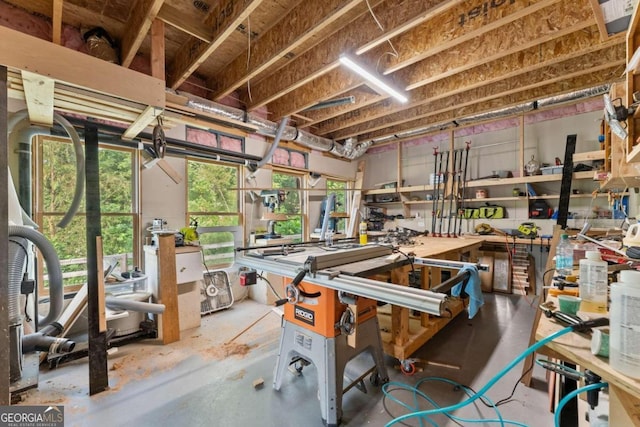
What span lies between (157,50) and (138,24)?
1.19 ft

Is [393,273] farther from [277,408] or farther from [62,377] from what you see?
[62,377]

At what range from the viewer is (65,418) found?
5.49 ft

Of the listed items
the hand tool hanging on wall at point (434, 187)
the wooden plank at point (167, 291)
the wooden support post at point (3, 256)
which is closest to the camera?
the wooden support post at point (3, 256)

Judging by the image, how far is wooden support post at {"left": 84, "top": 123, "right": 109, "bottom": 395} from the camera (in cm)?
195

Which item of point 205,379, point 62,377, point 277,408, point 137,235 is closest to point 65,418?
point 62,377

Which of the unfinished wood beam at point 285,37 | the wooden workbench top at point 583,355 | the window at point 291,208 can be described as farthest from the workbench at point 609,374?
the window at point 291,208

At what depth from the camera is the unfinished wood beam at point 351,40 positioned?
6.71ft

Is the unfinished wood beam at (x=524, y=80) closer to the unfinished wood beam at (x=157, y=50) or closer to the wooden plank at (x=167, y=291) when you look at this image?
the unfinished wood beam at (x=157, y=50)

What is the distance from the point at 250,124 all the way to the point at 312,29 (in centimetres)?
177

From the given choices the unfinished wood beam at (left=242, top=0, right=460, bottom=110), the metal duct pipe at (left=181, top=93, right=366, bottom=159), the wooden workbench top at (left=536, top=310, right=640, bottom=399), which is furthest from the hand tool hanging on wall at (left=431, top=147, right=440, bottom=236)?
the wooden workbench top at (left=536, top=310, right=640, bottom=399)

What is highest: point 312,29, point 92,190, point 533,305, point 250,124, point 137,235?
point 312,29

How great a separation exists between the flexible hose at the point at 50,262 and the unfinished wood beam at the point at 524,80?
14.0 feet

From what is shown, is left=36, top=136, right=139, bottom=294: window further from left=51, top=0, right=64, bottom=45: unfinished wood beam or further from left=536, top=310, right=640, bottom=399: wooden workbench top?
left=536, top=310, right=640, bottom=399: wooden workbench top

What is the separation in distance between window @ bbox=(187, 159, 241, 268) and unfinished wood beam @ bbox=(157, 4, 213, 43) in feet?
5.64
